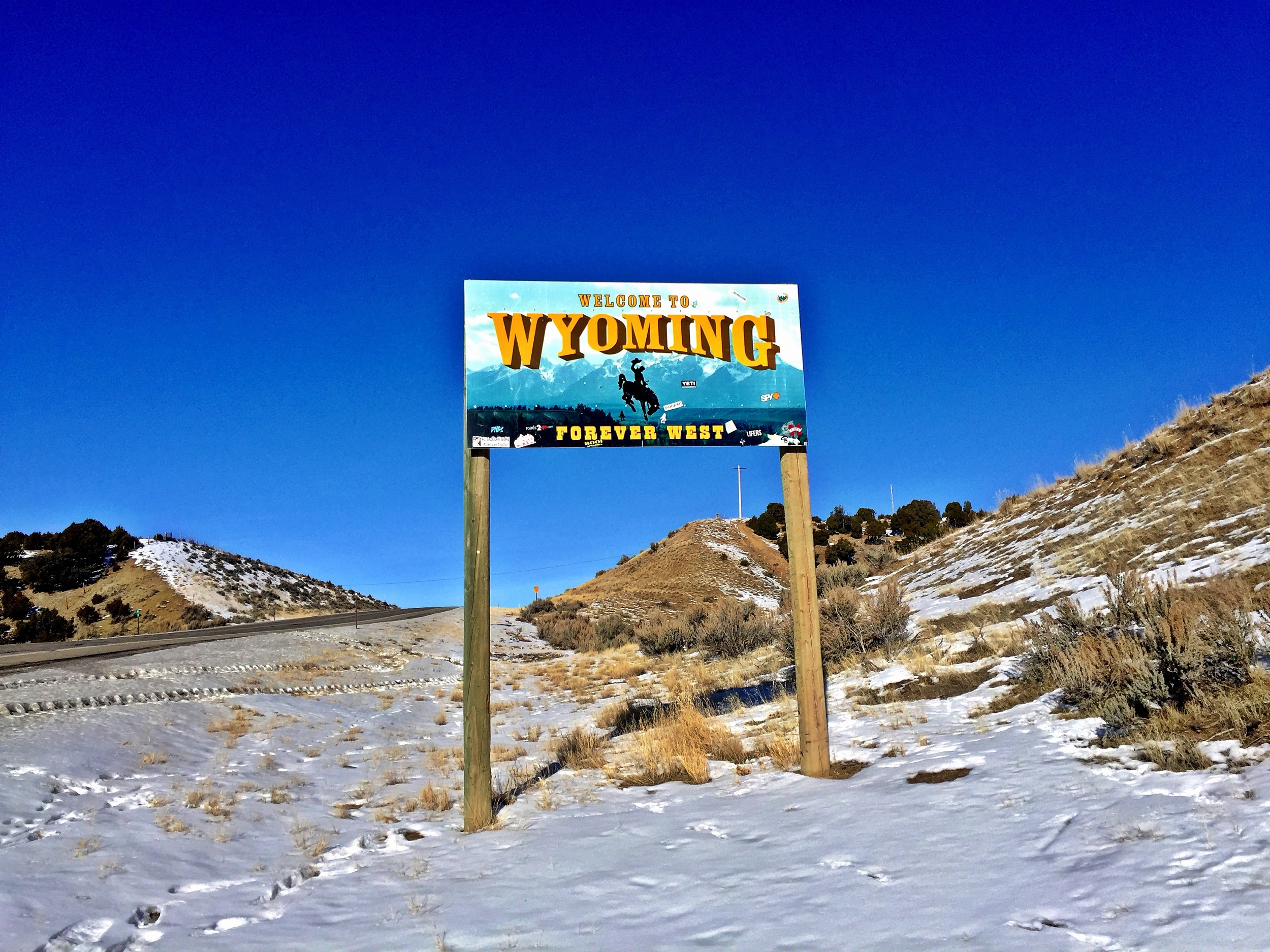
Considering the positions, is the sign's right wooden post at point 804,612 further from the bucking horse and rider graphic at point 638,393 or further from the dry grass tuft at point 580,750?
the dry grass tuft at point 580,750

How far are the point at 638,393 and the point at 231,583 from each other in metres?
49.8

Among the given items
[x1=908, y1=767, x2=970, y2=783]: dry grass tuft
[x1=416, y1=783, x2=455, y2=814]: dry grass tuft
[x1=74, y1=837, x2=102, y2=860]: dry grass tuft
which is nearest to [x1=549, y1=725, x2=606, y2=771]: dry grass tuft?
[x1=416, y1=783, x2=455, y2=814]: dry grass tuft

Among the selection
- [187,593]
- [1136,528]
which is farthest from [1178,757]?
[187,593]

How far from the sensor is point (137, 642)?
21.9 metres

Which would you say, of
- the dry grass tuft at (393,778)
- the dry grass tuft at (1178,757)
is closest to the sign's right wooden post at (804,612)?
the dry grass tuft at (1178,757)

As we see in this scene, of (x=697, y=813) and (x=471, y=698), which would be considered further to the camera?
(x=471, y=698)

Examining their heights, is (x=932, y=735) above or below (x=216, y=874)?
above

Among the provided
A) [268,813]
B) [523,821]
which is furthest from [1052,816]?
[268,813]

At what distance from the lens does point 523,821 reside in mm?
7363

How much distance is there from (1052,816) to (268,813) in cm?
697

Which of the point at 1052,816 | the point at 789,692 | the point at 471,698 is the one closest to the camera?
the point at 1052,816

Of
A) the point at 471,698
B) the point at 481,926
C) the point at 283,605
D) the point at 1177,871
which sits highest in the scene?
the point at 283,605

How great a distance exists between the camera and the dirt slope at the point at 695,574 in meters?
42.9

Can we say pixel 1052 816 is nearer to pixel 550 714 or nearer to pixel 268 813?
pixel 268 813
